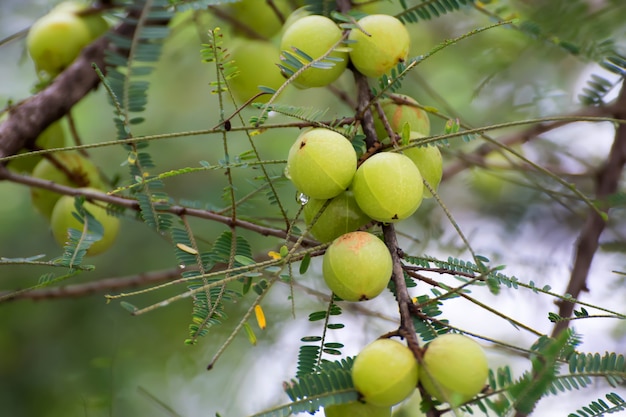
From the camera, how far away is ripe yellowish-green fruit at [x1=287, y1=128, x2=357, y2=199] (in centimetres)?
65

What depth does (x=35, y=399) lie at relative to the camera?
1.32 m

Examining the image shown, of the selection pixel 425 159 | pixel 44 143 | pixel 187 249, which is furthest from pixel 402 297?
pixel 44 143

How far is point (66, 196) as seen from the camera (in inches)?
41.7

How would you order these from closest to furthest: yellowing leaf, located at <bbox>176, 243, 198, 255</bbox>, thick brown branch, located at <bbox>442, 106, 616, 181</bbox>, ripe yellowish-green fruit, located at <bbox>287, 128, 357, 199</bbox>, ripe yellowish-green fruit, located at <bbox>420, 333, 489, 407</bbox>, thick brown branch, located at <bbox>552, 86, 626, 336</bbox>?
ripe yellowish-green fruit, located at <bbox>420, 333, 489, 407</bbox>, ripe yellowish-green fruit, located at <bbox>287, 128, 357, 199</bbox>, yellowing leaf, located at <bbox>176, 243, 198, 255</bbox>, thick brown branch, located at <bbox>552, 86, 626, 336</bbox>, thick brown branch, located at <bbox>442, 106, 616, 181</bbox>

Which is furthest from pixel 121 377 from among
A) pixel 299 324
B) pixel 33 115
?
pixel 33 115

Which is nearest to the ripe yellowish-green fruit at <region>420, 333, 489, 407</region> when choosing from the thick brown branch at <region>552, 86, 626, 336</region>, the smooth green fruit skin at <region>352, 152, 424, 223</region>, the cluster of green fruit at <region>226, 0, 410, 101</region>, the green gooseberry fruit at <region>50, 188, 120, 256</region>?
the smooth green fruit skin at <region>352, 152, 424, 223</region>

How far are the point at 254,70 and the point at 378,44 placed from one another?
317 mm

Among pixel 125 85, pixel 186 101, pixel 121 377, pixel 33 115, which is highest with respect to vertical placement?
pixel 125 85

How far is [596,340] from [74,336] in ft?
3.77

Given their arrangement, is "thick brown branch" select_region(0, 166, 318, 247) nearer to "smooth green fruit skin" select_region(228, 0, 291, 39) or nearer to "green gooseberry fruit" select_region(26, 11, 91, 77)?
"green gooseberry fruit" select_region(26, 11, 91, 77)

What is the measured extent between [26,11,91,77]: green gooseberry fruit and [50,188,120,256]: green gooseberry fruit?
271mm

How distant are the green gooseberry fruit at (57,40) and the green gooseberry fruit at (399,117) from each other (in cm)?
65

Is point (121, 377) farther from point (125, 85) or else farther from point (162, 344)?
point (125, 85)

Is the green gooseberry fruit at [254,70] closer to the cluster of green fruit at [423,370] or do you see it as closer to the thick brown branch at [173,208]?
the thick brown branch at [173,208]
